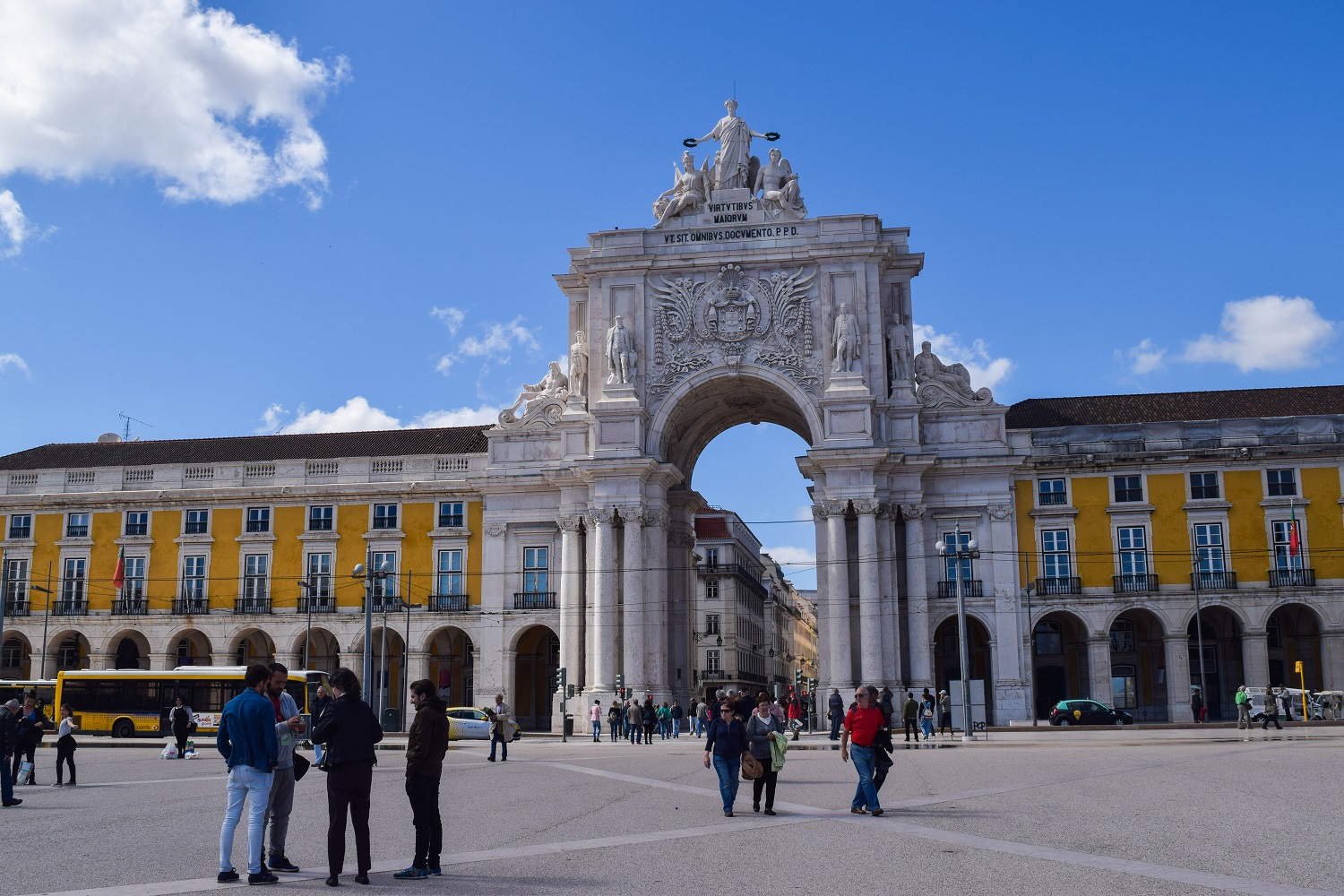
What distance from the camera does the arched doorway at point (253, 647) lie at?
212 ft

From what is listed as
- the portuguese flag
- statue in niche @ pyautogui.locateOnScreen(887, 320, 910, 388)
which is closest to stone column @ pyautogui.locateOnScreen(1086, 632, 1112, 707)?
statue in niche @ pyautogui.locateOnScreen(887, 320, 910, 388)

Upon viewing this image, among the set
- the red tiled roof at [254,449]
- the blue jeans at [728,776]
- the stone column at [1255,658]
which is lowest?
the blue jeans at [728,776]

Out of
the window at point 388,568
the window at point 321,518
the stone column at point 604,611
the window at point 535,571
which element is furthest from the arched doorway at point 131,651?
the stone column at point 604,611

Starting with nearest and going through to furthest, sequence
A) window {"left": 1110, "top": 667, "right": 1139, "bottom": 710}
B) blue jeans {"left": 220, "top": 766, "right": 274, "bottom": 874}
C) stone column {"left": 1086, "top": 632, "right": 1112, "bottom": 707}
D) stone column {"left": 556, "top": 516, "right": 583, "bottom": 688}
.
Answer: blue jeans {"left": 220, "top": 766, "right": 274, "bottom": 874}
stone column {"left": 1086, "top": 632, "right": 1112, "bottom": 707}
stone column {"left": 556, "top": 516, "right": 583, "bottom": 688}
window {"left": 1110, "top": 667, "right": 1139, "bottom": 710}

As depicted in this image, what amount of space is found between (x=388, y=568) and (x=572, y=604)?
10462mm

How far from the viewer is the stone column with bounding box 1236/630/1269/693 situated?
184ft

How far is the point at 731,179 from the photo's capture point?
60250 millimetres

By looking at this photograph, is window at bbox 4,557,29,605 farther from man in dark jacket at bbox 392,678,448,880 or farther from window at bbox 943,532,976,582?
man in dark jacket at bbox 392,678,448,880

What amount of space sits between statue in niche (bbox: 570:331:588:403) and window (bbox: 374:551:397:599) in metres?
11.9

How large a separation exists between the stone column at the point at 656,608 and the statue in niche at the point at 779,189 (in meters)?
14.4

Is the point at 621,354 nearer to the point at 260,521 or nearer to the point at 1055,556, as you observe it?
the point at 260,521

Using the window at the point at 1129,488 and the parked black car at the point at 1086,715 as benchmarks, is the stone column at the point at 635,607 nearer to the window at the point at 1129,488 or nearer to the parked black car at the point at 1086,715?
the parked black car at the point at 1086,715

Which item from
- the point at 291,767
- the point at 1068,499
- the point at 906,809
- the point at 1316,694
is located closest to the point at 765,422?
the point at 1068,499

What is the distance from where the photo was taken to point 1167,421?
60438mm
